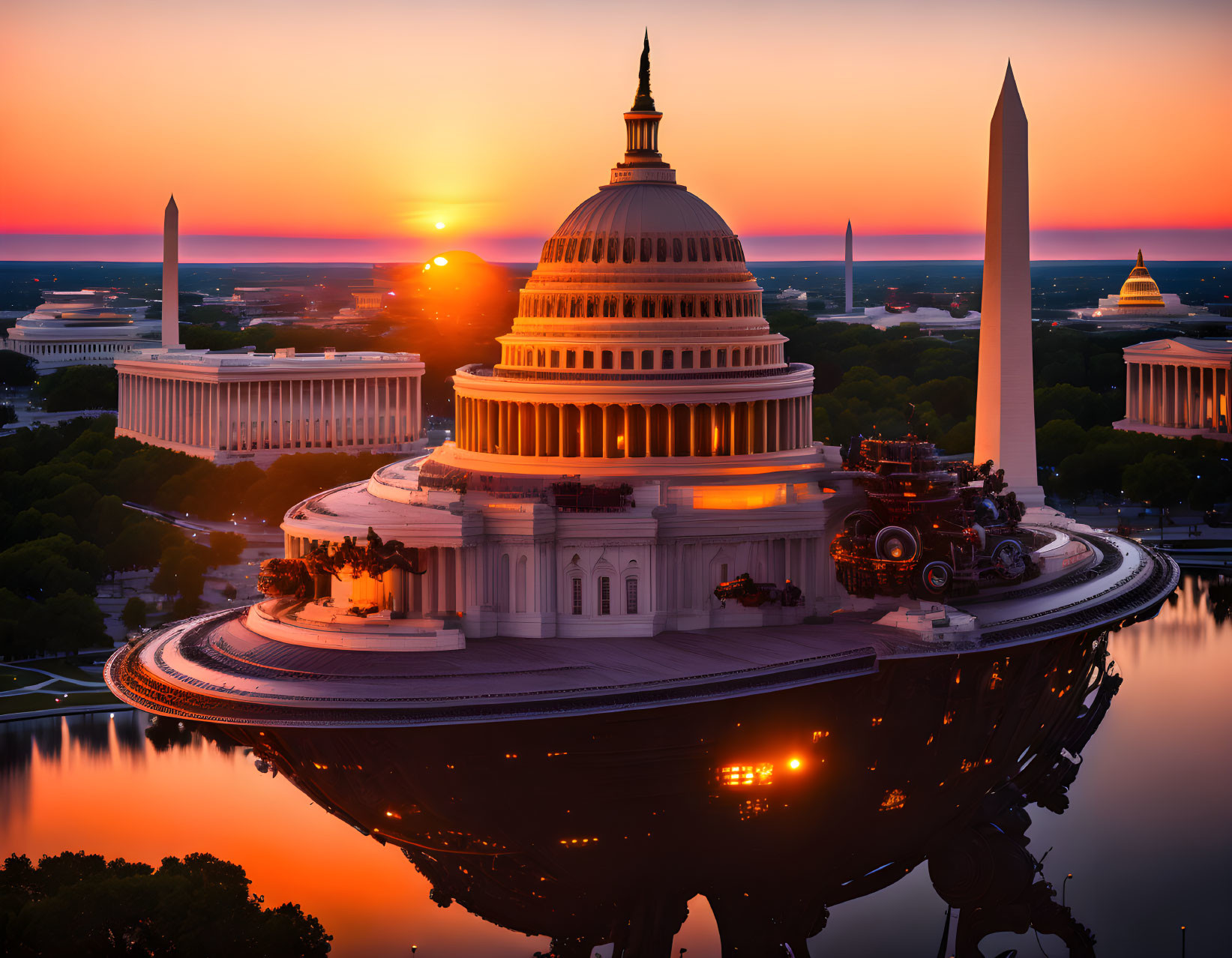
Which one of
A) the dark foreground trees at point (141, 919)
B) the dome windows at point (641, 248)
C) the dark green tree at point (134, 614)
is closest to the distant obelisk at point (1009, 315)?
the dome windows at point (641, 248)

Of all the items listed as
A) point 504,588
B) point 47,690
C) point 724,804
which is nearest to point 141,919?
point 504,588

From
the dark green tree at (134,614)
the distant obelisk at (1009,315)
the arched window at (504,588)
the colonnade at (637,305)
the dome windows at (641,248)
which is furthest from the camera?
the dark green tree at (134,614)

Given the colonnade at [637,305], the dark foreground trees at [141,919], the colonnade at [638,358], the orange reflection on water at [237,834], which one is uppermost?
the colonnade at [637,305]

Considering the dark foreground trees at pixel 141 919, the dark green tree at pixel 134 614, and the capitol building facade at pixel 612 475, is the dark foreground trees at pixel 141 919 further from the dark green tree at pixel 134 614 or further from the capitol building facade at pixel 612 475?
the dark green tree at pixel 134 614

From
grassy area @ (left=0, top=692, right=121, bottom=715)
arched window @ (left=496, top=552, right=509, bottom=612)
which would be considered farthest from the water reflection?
grassy area @ (left=0, top=692, right=121, bottom=715)

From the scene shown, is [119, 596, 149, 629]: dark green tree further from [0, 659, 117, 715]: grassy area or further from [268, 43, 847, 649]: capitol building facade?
[268, 43, 847, 649]: capitol building facade
